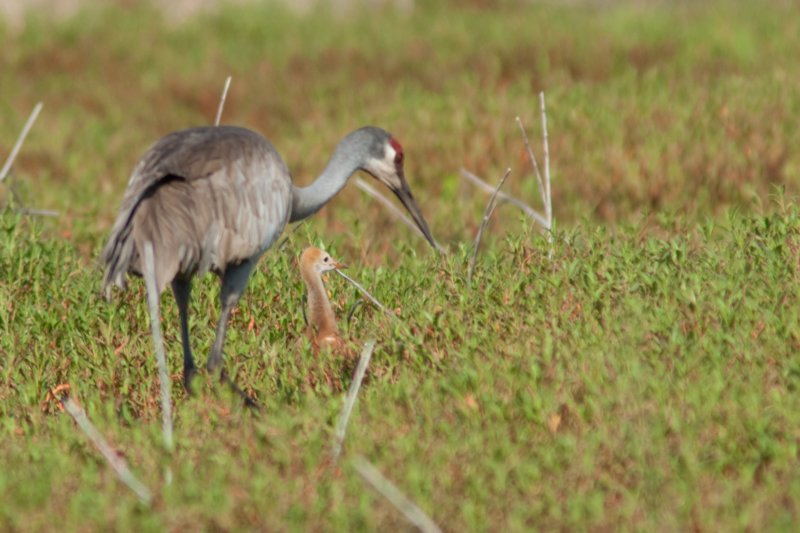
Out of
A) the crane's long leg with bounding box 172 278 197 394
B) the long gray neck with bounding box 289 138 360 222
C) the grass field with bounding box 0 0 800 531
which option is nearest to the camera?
the grass field with bounding box 0 0 800 531

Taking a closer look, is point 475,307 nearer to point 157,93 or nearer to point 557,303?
point 557,303

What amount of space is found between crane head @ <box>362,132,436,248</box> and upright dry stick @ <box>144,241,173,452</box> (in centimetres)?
183

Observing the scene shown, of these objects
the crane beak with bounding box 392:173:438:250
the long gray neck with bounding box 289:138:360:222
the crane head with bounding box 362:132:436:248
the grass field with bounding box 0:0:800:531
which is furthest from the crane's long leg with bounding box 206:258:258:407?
the crane beak with bounding box 392:173:438:250

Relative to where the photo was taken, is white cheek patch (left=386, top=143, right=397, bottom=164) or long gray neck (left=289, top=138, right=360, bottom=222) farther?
white cheek patch (left=386, top=143, right=397, bottom=164)

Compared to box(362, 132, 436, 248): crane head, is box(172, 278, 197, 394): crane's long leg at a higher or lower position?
lower

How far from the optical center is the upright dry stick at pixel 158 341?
479cm

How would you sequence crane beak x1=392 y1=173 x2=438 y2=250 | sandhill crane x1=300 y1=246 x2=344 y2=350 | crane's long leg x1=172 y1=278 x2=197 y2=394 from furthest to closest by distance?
1. crane beak x1=392 y1=173 x2=438 y2=250
2. sandhill crane x1=300 y1=246 x2=344 y2=350
3. crane's long leg x1=172 y1=278 x2=197 y2=394

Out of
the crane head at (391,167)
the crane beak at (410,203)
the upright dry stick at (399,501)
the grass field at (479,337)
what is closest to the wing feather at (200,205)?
the grass field at (479,337)

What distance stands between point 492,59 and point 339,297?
20.8 ft

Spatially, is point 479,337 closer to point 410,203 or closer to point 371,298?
point 371,298

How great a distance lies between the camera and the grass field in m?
4.29

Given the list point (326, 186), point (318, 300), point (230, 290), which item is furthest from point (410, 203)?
point (230, 290)

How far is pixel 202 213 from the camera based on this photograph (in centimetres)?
564

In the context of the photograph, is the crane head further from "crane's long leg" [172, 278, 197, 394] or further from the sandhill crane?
"crane's long leg" [172, 278, 197, 394]
